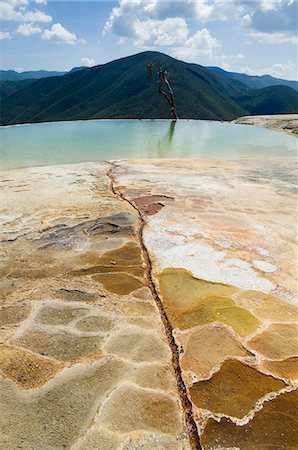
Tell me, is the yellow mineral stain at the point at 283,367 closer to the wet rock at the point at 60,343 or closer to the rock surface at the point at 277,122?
the wet rock at the point at 60,343

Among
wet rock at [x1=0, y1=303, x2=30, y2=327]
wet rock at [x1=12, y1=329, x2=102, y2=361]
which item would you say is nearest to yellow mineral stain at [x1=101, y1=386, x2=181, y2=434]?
wet rock at [x1=12, y1=329, x2=102, y2=361]

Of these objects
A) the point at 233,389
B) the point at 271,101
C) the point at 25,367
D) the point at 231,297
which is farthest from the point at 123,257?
the point at 271,101

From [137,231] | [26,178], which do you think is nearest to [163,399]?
[137,231]

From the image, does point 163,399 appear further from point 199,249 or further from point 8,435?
point 199,249

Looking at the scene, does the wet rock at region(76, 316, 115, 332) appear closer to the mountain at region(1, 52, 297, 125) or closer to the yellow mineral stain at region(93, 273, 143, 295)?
the yellow mineral stain at region(93, 273, 143, 295)

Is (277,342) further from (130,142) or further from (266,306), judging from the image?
(130,142)

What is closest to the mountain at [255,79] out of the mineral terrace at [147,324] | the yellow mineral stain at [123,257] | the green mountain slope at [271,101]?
the green mountain slope at [271,101]
